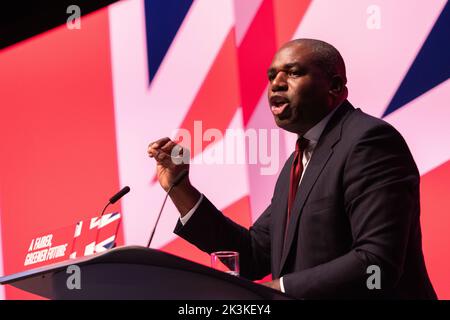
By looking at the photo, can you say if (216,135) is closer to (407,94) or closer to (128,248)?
(407,94)

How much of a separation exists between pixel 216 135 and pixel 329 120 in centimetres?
123

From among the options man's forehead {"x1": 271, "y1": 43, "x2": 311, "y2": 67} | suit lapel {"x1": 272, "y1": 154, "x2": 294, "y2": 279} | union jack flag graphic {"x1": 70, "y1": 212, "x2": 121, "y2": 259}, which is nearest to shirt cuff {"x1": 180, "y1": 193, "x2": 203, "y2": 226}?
suit lapel {"x1": 272, "y1": 154, "x2": 294, "y2": 279}

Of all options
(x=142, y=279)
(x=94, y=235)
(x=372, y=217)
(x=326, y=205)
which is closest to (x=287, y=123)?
(x=326, y=205)

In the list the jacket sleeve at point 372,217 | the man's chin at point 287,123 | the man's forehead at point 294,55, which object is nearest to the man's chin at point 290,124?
the man's chin at point 287,123

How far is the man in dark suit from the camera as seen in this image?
1.54 meters

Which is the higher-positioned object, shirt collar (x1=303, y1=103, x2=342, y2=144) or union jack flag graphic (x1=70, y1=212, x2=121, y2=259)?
shirt collar (x1=303, y1=103, x2=342, y2=144)

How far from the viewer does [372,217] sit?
1.60m

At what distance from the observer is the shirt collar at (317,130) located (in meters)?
1.98

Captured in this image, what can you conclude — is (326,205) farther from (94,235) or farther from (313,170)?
(94,235)

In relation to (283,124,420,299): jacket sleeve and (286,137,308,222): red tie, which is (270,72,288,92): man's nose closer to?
(286,137,308,222): red tie

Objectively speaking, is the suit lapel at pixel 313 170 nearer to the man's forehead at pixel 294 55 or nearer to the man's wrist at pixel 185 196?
the man's forehead at pixel 294 55

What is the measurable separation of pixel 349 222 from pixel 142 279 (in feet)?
2.44

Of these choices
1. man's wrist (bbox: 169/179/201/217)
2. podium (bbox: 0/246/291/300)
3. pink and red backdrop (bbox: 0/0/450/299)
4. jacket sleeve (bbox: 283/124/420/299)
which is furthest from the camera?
pink and red backdrop (bbox: 0/0/450/299)

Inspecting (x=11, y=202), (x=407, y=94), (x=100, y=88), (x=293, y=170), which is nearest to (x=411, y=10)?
(x=407, y=94)
